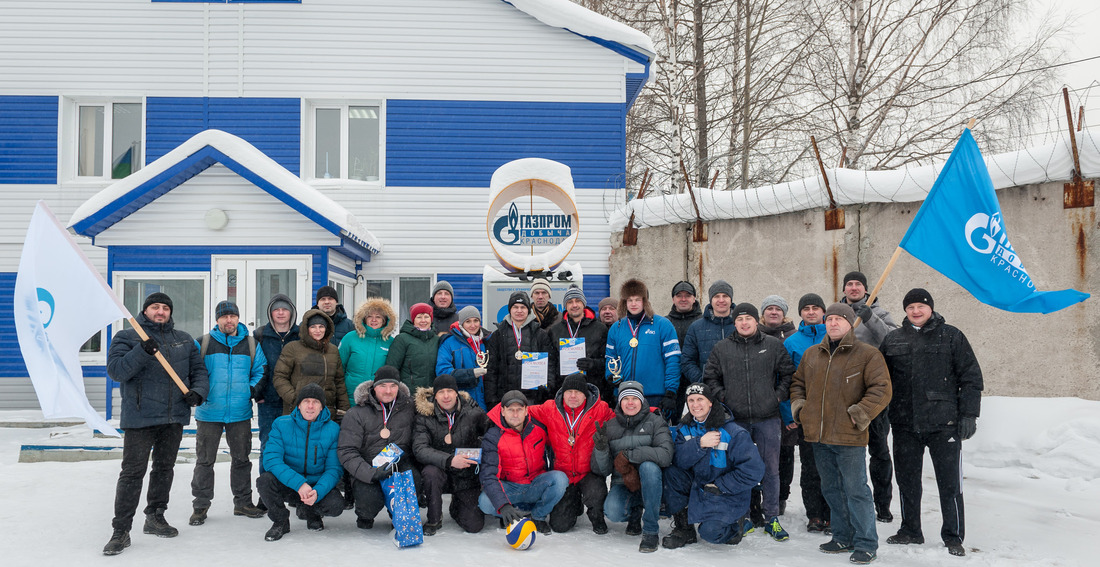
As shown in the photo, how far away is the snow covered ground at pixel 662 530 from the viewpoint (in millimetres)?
4547

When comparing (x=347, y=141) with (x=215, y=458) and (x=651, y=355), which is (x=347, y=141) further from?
(x=651, y=355)

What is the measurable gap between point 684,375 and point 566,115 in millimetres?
6772

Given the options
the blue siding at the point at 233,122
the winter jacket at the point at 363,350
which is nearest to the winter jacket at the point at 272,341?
the winter jacket at the point at 363,350

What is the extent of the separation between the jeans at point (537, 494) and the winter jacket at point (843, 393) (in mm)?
1621

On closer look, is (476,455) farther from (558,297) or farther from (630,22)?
(630,22)

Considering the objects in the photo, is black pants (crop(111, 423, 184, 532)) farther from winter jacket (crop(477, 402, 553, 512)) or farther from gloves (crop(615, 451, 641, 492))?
gloves (crop(615, 451, 641, 492))

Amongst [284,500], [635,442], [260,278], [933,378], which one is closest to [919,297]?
[933,378]

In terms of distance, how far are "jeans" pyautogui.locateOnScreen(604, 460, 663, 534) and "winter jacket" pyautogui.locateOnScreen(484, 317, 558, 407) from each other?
1.07 m

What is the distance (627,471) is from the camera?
16.5ft

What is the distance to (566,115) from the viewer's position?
37.8ft

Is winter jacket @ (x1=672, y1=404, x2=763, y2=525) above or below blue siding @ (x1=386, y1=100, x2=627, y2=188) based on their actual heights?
below

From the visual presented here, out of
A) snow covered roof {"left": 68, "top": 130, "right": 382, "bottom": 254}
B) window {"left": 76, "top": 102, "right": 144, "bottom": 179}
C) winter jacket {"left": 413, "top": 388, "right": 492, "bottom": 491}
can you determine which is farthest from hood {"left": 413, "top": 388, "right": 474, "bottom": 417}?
window {"left": 76, "top": 102, "right": 144, "bottom": 179}

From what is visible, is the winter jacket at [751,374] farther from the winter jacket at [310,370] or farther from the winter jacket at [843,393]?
→ the winter jacket at [310,370]

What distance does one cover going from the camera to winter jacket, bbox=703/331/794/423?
5.03m
